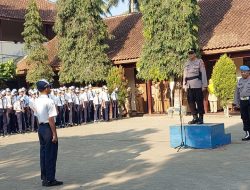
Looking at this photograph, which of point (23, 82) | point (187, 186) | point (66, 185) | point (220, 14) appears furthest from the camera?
point (23, 82)

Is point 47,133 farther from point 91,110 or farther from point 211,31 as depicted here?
point 211,31

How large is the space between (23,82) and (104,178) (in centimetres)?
2524

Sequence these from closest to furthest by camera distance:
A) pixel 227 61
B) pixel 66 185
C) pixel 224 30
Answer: pixel 66 185, pixel 227 61, pixel 224 30

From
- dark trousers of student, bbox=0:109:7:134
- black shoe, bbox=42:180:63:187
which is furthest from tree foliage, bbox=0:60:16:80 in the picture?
black shoe, bbox=42:180:63:187

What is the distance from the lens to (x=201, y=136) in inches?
423

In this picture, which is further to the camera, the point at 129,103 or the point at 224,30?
the point at 129,103

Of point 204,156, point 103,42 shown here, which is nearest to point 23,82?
point 103,42

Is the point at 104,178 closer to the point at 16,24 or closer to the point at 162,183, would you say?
the point at 162,183

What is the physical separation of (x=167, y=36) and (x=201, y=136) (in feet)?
40.7

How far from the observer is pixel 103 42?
87.5ft

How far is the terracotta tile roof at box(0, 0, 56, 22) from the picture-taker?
3166cm

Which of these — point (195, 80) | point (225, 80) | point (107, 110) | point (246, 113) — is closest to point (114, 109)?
point (107, 110)

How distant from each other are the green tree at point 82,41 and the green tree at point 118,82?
1138 millimetres

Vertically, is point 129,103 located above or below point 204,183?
above
